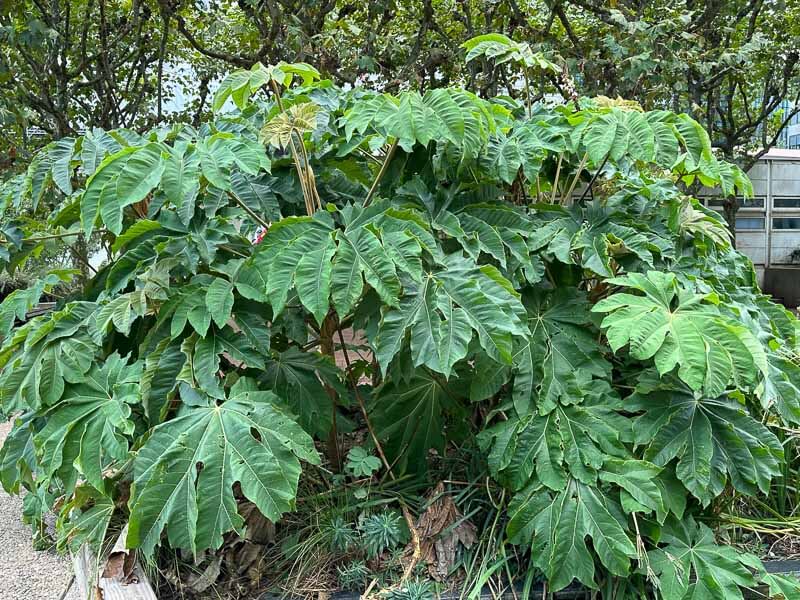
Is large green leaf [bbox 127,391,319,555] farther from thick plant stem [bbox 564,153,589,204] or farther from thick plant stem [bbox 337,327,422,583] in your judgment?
thick plant stem [bbox 564,153,589,204]

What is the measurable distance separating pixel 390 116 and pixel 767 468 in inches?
58.2

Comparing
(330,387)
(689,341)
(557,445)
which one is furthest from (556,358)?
(330,387)

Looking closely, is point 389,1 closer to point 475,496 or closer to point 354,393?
point 354,393

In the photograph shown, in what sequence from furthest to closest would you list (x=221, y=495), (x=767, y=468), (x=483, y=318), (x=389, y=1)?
(x=389, y=1) < (x=767, y=468) < (x=483, y=318) < (x=221, y=495)

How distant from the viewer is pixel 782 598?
6.34 ft

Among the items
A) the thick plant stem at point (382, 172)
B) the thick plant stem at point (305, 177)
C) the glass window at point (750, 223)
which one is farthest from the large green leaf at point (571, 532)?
the glass window at point (750, 223)

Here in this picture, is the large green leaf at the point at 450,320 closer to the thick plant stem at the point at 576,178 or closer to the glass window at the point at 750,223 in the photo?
the thick plant stem at the point at 576,178

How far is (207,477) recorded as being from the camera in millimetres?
1695

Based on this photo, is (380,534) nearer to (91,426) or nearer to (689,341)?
(91,426)

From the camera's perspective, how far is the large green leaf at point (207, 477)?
1.67 meters

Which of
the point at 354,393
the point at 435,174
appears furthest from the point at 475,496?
the point at 435,174

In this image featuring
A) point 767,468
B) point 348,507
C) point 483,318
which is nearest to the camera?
point 483,318

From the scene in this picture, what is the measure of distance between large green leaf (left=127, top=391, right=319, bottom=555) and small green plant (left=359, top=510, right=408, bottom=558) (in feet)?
1.30

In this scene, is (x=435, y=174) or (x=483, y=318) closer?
(x=483, y=318)
